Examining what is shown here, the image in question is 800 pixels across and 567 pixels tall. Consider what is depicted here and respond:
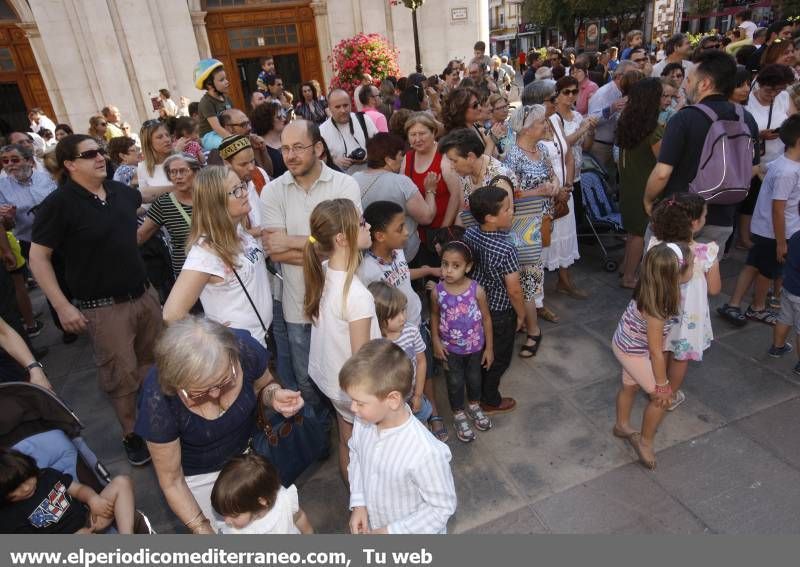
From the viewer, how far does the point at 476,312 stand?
3.17 meters

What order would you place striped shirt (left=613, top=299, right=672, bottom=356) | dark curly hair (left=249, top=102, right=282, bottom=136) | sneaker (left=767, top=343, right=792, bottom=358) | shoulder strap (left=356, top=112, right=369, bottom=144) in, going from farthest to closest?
shoulder strap (left=356, top=112, right=369, bottom=144) < dark curly hair (left=249, top=102, right=282, bottom=136) < sneaker (left=767, top=343, right=792, bottom=358) < striped shirt (left=613, top=299, right=672, bottom=356)

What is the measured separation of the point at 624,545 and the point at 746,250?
475cm

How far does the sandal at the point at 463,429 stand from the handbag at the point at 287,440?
116cm

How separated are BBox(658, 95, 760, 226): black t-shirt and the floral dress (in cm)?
96

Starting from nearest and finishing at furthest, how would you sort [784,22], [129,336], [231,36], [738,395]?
[129,336] < [738,395] < [784,22] < [231,36]

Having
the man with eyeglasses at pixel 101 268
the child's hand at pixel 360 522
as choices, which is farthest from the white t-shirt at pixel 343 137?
the child's hand at pixel 360 522

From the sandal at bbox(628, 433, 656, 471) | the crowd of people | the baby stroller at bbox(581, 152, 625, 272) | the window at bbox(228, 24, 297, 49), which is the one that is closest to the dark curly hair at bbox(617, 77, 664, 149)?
the crowd of people

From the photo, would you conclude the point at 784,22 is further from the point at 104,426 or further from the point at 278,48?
the point at 104,426

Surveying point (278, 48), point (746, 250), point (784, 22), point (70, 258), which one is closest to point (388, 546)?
point (70, 258)

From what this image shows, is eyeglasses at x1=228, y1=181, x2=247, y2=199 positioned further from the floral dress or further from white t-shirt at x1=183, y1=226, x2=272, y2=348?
the floral dress

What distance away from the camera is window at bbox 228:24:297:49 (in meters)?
12.4

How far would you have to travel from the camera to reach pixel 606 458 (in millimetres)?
3141

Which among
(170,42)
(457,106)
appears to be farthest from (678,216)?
(170,42)

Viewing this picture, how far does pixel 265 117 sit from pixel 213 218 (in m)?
3.00
